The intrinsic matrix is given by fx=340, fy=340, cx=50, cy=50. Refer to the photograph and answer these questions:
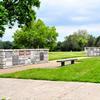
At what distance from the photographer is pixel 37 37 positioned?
75250mm

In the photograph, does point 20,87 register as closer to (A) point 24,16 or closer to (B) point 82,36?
(A) point 24,16

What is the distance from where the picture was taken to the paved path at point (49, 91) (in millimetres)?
10094

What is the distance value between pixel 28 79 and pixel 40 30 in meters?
63.5

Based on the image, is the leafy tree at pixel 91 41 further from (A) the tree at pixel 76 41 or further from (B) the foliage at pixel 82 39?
(A) the tree at pixel 76 41

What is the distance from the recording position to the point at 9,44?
311 feet

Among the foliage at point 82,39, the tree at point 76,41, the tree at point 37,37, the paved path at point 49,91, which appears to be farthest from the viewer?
the foliage at point 82,39

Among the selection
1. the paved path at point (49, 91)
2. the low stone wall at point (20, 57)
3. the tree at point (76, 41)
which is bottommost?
the paved path at point (49, 91)

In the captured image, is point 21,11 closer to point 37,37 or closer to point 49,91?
point 49,91

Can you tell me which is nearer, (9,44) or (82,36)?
(9,44)

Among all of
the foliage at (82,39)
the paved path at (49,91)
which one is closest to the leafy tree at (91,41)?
the foliage at (82,39)

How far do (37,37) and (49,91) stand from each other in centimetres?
6423

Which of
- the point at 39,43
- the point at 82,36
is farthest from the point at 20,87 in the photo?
the point at 82,36

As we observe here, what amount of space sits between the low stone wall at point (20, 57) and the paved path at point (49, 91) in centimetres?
854

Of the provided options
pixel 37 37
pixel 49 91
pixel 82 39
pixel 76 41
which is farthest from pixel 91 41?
pixel 49 91
